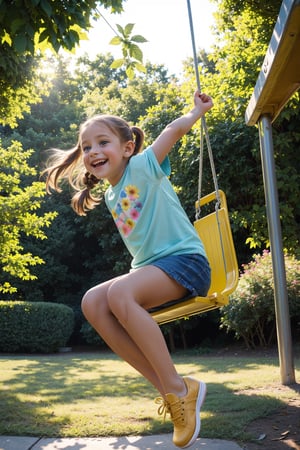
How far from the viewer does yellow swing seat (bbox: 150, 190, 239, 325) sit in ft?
7.10

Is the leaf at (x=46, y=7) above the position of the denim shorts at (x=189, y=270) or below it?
above

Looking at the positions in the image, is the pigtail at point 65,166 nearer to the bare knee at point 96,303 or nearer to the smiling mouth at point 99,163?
the smiling mouth at point 99,163

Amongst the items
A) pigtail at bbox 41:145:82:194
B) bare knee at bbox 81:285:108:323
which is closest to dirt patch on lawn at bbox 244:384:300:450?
bare knee at bbox 81:285:108:323

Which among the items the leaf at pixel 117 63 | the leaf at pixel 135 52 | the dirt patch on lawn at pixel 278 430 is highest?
the leaf at pixel 135 52

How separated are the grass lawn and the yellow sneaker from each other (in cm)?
81

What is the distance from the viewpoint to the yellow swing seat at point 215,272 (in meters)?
2.16

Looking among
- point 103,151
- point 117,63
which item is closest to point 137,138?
point 103,151

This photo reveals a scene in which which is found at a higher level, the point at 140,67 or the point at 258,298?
the point at 140,67

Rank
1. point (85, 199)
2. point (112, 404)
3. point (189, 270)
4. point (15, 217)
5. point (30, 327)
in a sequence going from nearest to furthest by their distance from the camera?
point (189, 270) < point (85, 199) < point (112, 404) < point (15, 217) < point (30, 327)

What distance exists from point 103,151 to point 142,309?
0.75m

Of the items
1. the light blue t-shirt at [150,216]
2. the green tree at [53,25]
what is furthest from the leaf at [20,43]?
the light blue t-shirt at [150,216]

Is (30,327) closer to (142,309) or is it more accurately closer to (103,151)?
(103,151)

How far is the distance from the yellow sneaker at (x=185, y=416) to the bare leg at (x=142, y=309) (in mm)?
39

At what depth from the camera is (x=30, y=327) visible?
1184 cm
